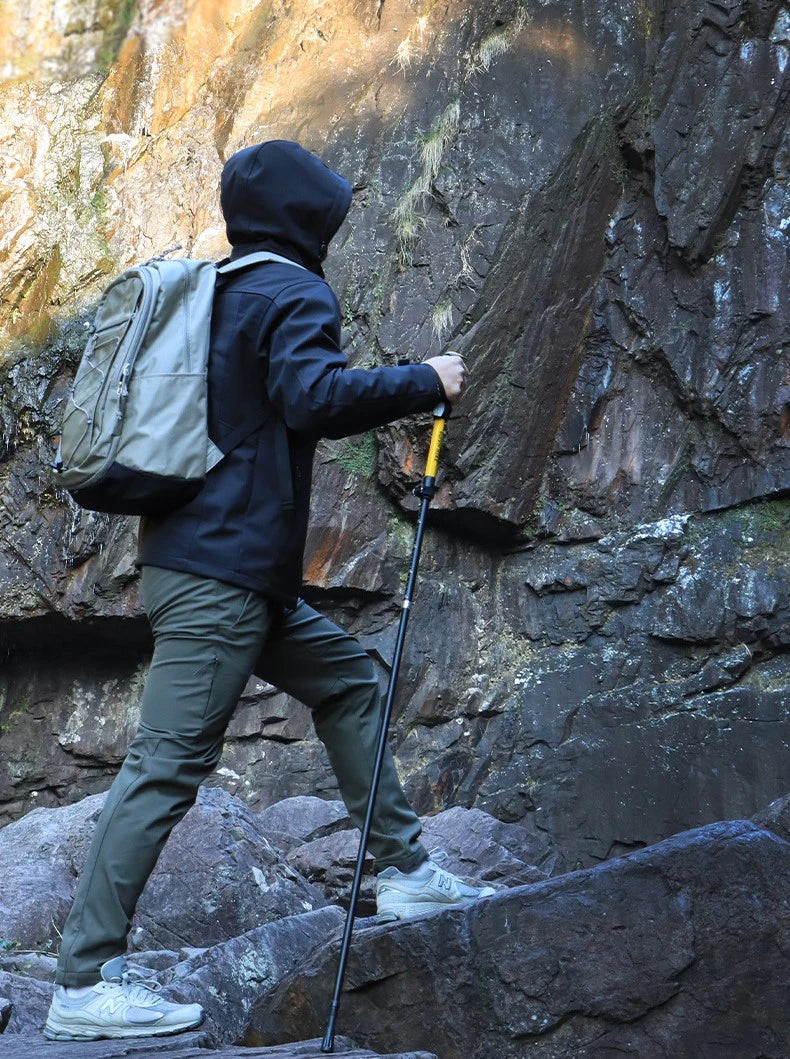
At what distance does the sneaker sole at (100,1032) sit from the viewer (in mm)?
3223

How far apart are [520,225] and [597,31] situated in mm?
1959

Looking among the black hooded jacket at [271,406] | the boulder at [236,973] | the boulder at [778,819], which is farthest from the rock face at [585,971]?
the black hooded jacket at [271,406]

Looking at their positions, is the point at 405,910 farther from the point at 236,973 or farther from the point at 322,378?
the point at 322,378

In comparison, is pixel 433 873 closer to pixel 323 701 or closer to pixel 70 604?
pixel 323 701

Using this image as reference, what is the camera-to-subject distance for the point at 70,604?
10.6 meters

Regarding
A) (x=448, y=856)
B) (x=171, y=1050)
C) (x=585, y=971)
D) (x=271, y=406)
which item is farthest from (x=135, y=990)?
(x=448, y=856)

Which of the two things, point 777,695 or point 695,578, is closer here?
point 777,695

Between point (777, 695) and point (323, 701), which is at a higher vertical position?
point (323, 701)

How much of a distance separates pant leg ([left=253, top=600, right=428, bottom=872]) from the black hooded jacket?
184 millimetres

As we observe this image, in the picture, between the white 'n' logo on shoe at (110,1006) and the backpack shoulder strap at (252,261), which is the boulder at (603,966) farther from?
the backpack shoulder strap at (252,261)

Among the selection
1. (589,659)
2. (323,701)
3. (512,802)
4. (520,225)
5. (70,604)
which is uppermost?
(323,701)

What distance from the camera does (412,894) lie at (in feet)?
12.6

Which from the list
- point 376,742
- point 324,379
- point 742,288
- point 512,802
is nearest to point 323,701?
point 376,742

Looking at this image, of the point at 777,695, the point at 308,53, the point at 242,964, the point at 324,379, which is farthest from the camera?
the point at 308,53
